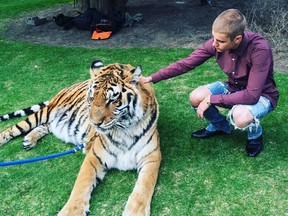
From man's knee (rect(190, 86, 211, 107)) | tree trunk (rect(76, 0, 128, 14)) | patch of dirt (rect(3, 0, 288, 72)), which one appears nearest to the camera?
man's knee (rect(190, 86, 211, 107))

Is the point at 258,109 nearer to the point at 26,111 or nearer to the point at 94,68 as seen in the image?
the point at 94,68

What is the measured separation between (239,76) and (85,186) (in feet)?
5.17

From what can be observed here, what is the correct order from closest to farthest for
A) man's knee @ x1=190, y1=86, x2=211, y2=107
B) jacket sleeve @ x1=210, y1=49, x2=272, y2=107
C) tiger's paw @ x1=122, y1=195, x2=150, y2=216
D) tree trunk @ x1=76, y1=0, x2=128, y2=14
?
tiger's paw @ x1=122, y1=195, x2=150, y2=216 < jacket sleeve @ x1=210, y1=49, x2=272, y2=107 < man's knee @ x1=190, y1=86, x2=211, y2=107 < tree trunk @ x1=76, y1=0, x2=128, y2=14

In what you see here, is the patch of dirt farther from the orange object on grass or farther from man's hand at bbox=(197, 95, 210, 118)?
man's hand at bbox=(197, 95, 210, 118)

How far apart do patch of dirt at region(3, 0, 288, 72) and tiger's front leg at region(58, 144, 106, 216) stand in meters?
3.52

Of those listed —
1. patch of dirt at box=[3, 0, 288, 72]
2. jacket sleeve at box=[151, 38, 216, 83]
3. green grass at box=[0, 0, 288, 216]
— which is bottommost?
patch of dirt at box=[3, 0, 288, 72]

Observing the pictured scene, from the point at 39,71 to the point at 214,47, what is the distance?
3.60 m

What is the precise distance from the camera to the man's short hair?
3020 millimetres

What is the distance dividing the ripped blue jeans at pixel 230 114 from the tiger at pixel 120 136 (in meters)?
0.54

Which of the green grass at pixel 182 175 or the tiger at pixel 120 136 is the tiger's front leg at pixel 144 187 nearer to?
the tiger at pixel 120 136

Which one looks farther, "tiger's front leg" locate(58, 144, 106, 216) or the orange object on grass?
the orange object on grass

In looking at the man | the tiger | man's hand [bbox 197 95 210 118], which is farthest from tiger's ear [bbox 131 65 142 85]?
man's hand [bbox 197 95 210 118]

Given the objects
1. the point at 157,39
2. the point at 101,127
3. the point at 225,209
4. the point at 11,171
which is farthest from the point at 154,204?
the point at 157,39

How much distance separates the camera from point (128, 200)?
3.03 metres
